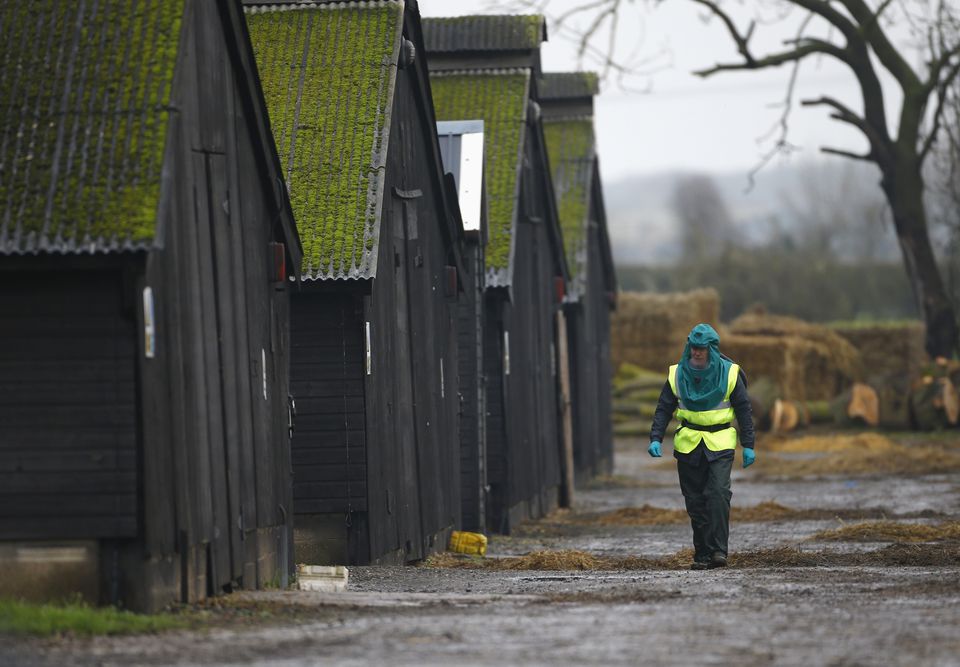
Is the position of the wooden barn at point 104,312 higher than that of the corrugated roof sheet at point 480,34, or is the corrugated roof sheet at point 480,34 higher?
the corrugated roof sheet at point 480,34

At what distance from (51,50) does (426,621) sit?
4636 mm

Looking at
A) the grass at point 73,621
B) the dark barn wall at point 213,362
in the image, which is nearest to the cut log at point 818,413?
the dark barn wall at point 213,362

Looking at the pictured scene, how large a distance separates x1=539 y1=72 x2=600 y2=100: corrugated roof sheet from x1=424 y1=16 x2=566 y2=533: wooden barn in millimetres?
7094

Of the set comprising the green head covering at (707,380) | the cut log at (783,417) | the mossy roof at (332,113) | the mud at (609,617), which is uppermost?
the mossy roof at (332,113)

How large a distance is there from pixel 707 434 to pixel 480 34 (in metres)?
14.1

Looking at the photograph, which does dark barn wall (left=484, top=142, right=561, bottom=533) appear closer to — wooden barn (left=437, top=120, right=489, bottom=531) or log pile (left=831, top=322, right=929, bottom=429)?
wooden barn (left=437, top=120, right=489, bottom=531)

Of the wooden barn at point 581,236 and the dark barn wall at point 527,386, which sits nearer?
the dark barn wall at point 527,386

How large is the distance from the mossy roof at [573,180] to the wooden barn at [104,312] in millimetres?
23860

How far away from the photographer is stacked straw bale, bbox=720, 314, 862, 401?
57375 millimetres

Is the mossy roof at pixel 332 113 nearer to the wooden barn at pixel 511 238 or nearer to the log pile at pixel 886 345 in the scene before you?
the wooden barn at pixel 511 238

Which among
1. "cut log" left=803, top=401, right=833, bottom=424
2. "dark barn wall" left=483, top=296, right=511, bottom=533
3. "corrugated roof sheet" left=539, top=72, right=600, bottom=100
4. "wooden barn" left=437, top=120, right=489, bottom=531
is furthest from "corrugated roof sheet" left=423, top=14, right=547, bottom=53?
"cut log" left=803, top=401, right=833, bottom=424

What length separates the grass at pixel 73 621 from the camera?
37.0 feet


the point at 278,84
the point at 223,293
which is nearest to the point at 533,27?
the point at 278,84

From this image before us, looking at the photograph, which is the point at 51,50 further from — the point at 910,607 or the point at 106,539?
the point at 910,607
